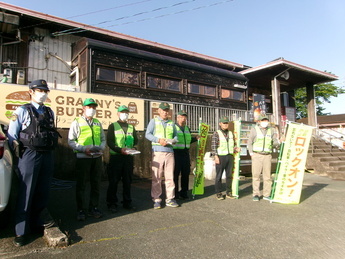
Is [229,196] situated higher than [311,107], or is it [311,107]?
[311,107]

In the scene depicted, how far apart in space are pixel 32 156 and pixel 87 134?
40.1 inches

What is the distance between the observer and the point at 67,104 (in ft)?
24.3

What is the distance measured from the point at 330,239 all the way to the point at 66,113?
6822 millimetres

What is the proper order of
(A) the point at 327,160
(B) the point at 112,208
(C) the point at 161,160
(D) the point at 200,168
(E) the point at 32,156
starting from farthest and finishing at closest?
(A) the point at 327,160, (D) the point at 200,168, (C) the point at 161,160, (B) the point at 112,208, (E) the point at 32,156

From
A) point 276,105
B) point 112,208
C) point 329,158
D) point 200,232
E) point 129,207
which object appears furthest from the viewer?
point 276,105

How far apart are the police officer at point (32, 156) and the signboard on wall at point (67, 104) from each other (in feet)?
13.4

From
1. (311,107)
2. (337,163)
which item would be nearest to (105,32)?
(337,163)

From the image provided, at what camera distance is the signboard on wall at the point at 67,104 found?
6.50 m

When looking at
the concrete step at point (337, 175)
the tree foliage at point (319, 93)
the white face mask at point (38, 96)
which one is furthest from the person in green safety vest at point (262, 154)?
the tree foliage at point (319, 93)

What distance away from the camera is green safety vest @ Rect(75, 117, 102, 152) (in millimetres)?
3906

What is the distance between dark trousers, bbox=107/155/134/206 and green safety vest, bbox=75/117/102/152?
22.0 inches

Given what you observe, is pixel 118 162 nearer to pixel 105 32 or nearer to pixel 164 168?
pixel 164 168

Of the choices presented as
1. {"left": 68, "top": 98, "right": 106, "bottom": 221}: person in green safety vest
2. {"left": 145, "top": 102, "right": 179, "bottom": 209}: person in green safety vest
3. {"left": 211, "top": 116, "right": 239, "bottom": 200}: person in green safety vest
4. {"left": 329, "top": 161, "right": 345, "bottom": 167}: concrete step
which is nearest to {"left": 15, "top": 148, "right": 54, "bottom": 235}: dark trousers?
{"left": 68, "top": 98, "right": 106, "bottom": 221}: person in green safety vest

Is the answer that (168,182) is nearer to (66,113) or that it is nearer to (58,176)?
(58,176)
